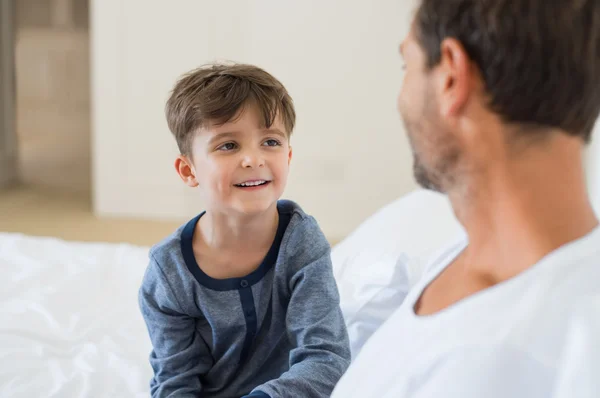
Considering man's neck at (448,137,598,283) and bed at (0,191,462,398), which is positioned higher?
man's neck at (448,137,598,283)

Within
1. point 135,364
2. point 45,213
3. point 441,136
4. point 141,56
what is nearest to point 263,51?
point 141,56

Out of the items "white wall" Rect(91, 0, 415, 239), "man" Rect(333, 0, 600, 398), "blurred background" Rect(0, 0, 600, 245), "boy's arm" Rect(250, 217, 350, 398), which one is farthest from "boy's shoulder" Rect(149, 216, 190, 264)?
"white wall" Rect(91, 0, 415, 239)

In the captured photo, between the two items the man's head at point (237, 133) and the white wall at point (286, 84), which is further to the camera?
the white wall at point (286, 84)

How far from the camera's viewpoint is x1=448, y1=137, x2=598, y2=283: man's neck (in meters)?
0.67

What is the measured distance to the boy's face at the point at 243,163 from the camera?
127cm

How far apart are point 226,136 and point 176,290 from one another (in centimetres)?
29

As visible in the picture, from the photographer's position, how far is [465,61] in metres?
0.66

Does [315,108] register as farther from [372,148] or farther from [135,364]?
[135,364]

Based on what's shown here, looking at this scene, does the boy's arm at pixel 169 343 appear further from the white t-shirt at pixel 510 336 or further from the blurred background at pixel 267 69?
the blurred background at pixel 267 69

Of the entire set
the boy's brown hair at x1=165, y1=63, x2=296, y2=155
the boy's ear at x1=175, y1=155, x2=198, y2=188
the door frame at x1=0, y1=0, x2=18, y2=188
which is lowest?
the door frame at x1=0, y1=0, x2=18, y2=188

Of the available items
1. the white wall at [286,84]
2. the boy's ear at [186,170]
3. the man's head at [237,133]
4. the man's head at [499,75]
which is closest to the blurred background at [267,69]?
the white wall at [286,84]

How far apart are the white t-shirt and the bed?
75 centimetres

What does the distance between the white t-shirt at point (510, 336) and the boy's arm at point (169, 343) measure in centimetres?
66

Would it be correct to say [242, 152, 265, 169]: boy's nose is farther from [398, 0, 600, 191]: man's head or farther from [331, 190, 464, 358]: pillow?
[398, 0, 600, 191]: man's head
